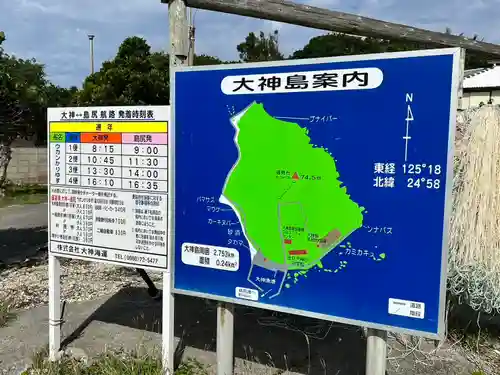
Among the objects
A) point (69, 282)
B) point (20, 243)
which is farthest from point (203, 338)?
point (20, 243)

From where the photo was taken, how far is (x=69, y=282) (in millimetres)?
5863

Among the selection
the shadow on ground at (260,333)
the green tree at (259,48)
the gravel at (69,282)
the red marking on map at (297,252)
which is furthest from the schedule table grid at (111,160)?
the green tree at (259,48)

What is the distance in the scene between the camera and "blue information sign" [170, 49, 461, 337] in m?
2.57

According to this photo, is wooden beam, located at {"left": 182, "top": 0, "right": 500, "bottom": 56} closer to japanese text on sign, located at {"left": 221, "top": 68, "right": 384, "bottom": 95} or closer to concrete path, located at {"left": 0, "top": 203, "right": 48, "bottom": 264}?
japanese text on sign, located at {"left": 221, "top": 68, "right": 384, "bottom": 95}

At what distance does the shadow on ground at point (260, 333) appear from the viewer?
155 inches

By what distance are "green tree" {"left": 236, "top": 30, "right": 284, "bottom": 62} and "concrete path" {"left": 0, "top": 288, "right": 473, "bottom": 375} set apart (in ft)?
52.5

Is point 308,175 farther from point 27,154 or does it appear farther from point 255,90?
point 27,154

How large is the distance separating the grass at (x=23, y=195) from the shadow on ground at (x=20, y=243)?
524 centimetres

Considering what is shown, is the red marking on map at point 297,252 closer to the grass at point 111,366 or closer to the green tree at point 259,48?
the grass at point 111,366

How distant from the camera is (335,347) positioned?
4234mm

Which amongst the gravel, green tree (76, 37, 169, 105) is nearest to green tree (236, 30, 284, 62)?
green tree (76, 37, 169, 105)

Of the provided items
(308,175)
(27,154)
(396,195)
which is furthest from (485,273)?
(27,154)

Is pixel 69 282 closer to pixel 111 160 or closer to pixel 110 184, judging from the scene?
pixel 110 184

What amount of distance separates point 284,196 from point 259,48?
22352 millimetres
